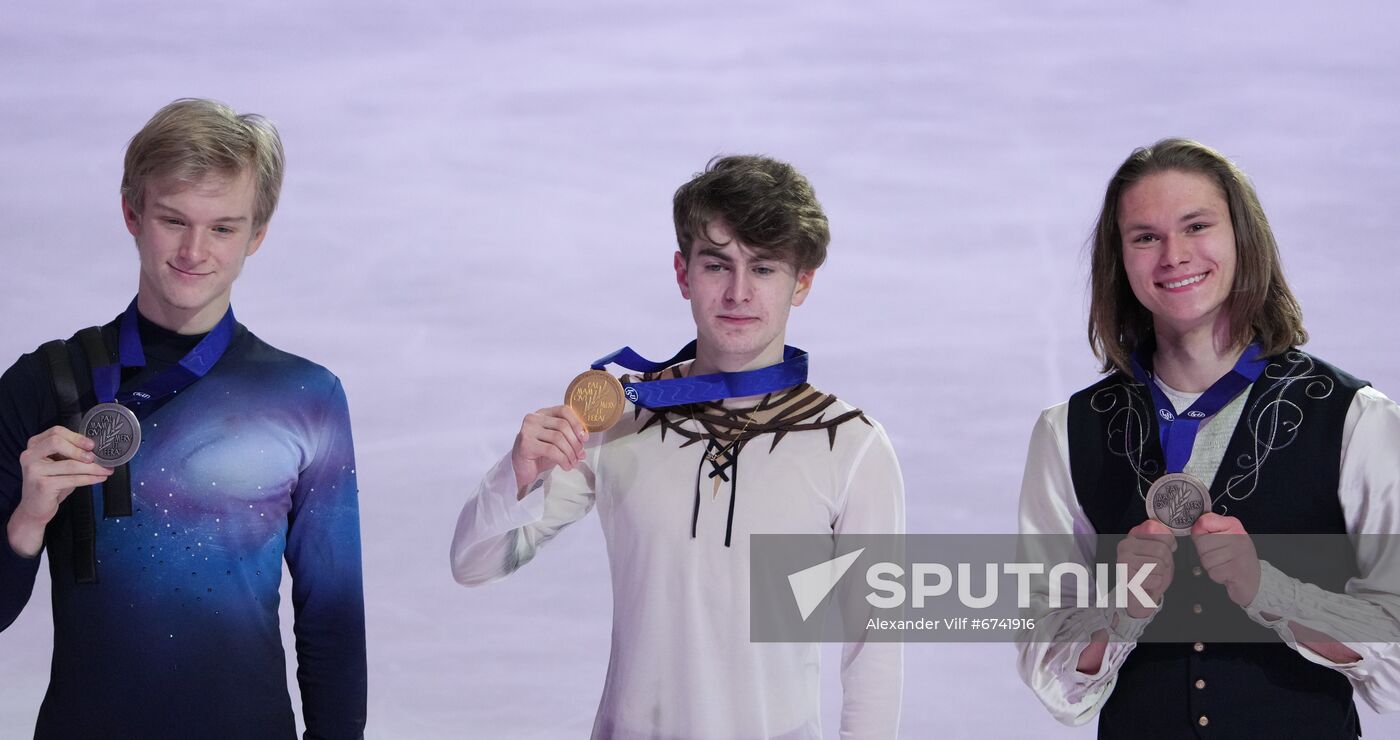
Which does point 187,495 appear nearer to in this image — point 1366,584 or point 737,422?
point 737,422

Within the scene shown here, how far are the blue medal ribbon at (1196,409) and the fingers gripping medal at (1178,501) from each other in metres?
0.09

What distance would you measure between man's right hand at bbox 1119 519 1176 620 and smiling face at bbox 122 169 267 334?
6.34 feet

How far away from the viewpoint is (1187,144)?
3.34 metres

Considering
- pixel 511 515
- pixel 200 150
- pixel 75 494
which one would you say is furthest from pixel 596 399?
pixel 75 494

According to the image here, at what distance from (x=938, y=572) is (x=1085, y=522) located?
380 mm

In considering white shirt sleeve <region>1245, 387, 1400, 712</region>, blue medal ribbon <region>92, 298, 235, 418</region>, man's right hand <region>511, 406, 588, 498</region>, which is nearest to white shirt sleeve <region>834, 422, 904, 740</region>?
man's right hand <region>511, 406, 588, 498</region>

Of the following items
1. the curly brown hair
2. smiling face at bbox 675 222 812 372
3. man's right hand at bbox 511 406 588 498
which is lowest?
man's right hand at bbox 511 406 588 498

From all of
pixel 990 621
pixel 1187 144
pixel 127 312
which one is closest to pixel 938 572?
pixel 990 621

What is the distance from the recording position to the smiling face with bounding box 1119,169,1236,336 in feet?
10.6

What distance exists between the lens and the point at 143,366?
3312 mm

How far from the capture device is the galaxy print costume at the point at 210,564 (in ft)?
10.3

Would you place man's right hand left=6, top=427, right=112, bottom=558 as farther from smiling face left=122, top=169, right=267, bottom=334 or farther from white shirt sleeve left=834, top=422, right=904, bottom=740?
white shirt sleeve left=834, top=422, right=904, bottom=740

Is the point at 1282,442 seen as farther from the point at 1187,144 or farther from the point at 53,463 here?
the point at 53,463

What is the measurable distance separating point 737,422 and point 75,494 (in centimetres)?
138
